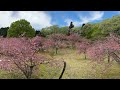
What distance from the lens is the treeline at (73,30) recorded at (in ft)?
14.2

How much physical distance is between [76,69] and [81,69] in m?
0.11

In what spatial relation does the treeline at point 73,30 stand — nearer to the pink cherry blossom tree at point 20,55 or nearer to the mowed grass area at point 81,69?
the pink cherry blossom tree at point 20,55

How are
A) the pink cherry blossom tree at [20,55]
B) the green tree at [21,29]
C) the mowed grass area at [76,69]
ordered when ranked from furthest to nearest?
the mowed grass area at [76,69] < the pink cherry blossom tree at [20,55] < the green tree at [21,29]

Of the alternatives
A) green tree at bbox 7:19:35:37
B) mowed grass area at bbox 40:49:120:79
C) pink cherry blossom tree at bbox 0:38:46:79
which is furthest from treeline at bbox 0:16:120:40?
mowed grass area at bbox 40:49:120:79

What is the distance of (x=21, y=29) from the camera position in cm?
452

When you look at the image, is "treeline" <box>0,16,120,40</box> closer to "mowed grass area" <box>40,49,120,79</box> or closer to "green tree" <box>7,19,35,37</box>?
"green tree" <box>7,19,35,37</box>

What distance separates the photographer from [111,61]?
5414 mm

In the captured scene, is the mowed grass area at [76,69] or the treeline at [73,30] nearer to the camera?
the treeline at [73,30]

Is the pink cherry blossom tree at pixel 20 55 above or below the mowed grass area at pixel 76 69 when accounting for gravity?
above

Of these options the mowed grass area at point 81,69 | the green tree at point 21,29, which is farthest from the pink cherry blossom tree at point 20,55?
the mowed grass area at point 81,69

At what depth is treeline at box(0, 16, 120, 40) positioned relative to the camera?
4.33m

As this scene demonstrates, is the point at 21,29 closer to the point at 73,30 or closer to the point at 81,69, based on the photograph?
the point at 73,30

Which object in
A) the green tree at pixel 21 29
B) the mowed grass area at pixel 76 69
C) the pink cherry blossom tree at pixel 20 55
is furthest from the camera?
the mowed grass area at pixel 76 69
